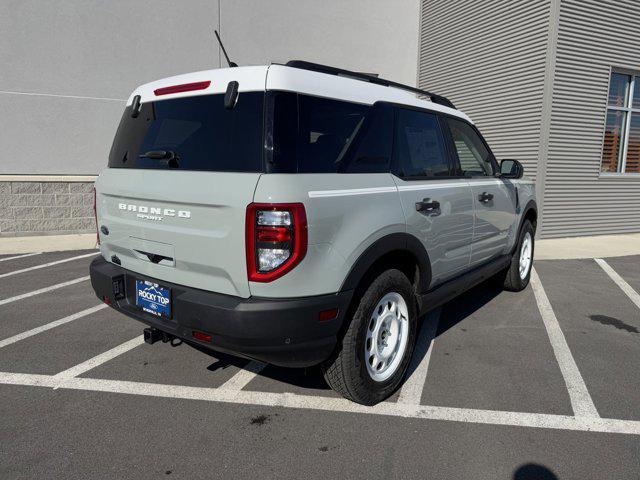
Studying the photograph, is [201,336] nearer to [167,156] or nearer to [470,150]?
[167,156]

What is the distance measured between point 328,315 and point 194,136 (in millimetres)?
1260

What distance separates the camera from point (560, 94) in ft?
28.8

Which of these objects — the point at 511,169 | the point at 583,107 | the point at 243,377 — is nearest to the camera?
the point at 243,377

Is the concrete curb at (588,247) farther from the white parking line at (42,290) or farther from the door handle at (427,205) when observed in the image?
the white parking line at (42,290)

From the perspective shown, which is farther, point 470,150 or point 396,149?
point 470,150

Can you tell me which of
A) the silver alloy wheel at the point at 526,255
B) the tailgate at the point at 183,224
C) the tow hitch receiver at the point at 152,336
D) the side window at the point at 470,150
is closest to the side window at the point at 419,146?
the side window at the point at 470,150

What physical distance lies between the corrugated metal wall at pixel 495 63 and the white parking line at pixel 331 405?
7141 millimetres

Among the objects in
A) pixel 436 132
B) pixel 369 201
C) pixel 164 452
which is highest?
pixel 436 132

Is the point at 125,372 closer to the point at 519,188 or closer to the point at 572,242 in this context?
the point at 519,188

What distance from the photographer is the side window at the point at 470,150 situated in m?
3.79

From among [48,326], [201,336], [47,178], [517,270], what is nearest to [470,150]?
[517,270]

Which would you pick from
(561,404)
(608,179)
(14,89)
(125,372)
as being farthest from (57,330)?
(608,179)

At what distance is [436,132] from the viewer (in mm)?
3533

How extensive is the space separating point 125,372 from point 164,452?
111 cm
